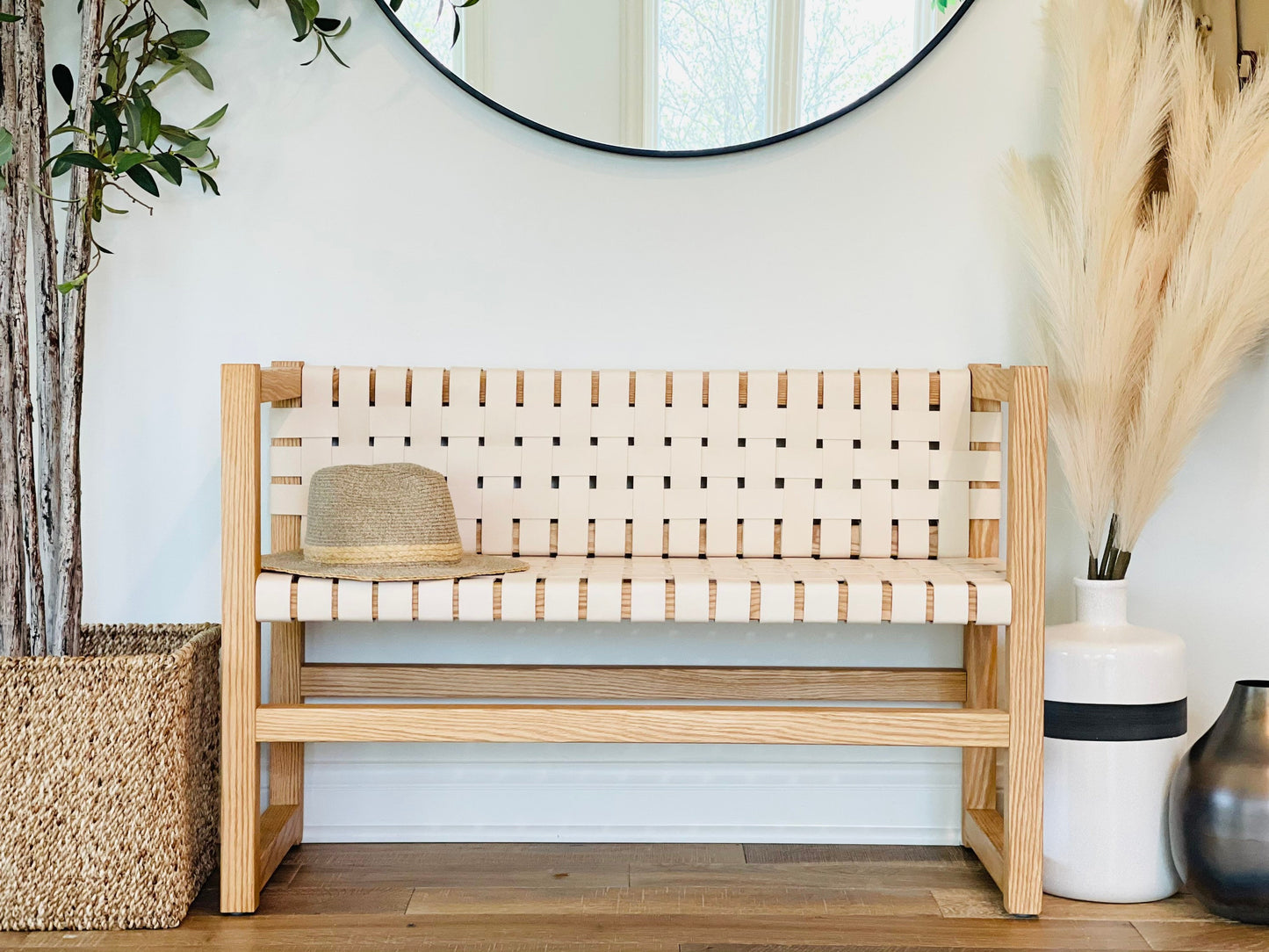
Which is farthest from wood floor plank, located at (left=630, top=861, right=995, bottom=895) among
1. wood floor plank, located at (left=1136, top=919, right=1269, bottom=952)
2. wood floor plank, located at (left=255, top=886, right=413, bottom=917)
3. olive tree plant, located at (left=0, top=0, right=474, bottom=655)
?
olive tree plant, located at (left=0, top=0, right=474, bottom=655)

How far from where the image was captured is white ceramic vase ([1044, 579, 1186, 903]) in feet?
4.50

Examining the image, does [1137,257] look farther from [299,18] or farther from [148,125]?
[148,125]

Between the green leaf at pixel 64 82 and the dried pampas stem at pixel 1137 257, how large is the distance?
1.43m

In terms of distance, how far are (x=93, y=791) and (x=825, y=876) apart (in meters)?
1.00

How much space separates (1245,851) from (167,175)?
171 cm

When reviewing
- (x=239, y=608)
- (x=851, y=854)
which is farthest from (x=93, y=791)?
(x=851, y=854)

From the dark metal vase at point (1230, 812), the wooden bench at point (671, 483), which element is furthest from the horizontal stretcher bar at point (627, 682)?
the dark metal vase at point (1230, 812)

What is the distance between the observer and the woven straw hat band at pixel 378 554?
130 centimetres

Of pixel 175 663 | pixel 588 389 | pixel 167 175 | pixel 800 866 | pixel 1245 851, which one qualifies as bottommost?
pixel 800 866

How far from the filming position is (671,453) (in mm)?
1569

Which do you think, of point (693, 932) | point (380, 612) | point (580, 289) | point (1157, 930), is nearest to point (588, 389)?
point (580, 289)

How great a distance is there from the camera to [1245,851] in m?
1.29

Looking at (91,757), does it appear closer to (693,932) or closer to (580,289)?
(693,932)

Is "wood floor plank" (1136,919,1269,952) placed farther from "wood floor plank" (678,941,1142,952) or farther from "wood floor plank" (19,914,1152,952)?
"wood floor plank" (678,941,1142,952)
